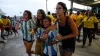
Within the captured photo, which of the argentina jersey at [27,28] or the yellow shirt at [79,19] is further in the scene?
the yellow shirt at [79,19]

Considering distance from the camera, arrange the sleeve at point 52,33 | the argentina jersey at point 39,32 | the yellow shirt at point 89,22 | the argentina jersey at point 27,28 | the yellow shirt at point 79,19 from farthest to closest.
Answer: the yellow shirt at point 79,19 < the yellow shirt at point 89,22 < the argentina jersey at point 27,28 < the argentina jersey at point 39,32 < the sleeve at point 52,33

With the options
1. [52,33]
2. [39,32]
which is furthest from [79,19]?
[52,33]

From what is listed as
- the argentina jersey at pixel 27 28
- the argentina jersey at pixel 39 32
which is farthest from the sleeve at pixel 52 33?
the argentina jersey at pixel 27 28

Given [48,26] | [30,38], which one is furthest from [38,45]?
[48,26]

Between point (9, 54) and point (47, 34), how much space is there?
5.03 meters

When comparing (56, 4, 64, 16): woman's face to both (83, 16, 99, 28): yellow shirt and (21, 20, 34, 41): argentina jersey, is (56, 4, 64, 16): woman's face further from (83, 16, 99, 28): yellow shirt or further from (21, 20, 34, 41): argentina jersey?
(83, 16, 99, 28): yellow shirt

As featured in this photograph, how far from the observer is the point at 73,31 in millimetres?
3938

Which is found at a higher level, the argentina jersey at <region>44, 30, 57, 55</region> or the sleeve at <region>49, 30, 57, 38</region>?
the sleeve at <region>49, 30, 57, 38</region>

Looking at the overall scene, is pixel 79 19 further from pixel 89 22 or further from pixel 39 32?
pixel 39 32

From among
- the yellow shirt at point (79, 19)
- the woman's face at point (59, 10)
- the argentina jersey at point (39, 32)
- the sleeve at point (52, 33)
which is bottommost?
the yellow shirt at point (79, 19)

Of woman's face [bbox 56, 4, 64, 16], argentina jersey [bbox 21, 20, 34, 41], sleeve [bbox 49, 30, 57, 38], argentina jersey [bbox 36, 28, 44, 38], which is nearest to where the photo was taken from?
woman's face [bbox 56, 4, 64, 16]

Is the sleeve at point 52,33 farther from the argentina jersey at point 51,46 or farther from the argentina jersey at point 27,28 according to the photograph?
the argentina jersey at point 27,28

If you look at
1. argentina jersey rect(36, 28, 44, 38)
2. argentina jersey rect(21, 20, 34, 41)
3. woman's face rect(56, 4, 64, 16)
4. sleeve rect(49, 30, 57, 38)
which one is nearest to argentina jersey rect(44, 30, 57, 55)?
sleeve rect(49, 30, 57, 38)

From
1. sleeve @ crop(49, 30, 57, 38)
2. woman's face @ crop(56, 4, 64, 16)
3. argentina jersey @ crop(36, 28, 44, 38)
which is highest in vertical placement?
woman's face @ crop(56, 4, 64, 16)
